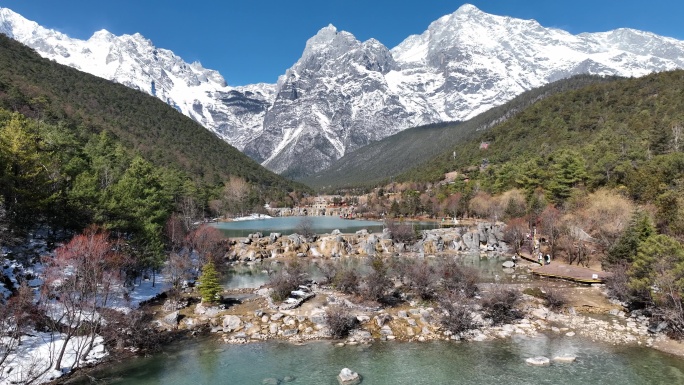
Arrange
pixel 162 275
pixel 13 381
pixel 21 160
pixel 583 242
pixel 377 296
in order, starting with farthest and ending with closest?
pixel 583 242 → pixel 162 275 → pixel 377 296 → pixel 21 160 → pixel 13 381

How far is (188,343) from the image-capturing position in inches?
1100

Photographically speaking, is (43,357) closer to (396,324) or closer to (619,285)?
(396,324)

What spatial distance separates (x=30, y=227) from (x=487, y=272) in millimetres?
50605

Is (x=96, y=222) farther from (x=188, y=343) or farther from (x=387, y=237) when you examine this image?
(x=387, y=237)

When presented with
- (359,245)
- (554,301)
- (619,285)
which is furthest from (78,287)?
(359,245)

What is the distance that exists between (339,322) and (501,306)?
524 inches

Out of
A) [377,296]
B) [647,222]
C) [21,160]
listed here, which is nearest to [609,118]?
[647,222]

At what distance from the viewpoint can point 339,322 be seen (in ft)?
92.4

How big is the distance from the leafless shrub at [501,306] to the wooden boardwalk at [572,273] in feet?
49.4

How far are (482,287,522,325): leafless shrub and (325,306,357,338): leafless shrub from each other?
1106 centimetres

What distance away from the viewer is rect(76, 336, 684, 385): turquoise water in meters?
22.0

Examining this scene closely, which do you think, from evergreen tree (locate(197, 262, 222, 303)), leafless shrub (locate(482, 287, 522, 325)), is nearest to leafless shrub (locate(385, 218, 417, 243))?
leafless shrub (locate(482, 287, 522, 325))

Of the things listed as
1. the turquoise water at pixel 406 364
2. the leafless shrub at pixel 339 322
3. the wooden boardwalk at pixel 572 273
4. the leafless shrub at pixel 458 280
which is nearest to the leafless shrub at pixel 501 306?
the leafless shrub at pixel 458 280

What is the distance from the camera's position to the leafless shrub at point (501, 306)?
30.8 m
